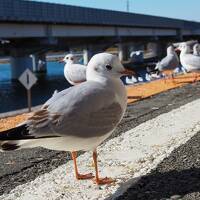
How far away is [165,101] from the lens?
54.4 feet

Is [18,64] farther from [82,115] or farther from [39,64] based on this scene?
[82,115]

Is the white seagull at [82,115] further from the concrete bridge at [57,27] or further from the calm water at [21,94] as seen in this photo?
the concrete bridge at [57,27]

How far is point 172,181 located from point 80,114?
51.2 inches

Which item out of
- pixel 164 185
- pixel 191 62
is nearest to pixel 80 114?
pixel 164 185

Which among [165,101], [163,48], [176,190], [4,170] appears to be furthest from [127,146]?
[163,48]

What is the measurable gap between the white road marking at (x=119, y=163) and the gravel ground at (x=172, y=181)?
15 centimetres

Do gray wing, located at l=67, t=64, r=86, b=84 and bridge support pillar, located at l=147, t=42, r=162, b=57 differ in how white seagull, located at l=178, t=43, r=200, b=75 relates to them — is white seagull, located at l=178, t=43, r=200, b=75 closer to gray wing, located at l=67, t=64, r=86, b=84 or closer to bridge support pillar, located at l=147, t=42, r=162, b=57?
gray wing, located at l=67, t=64, r=86, b=84

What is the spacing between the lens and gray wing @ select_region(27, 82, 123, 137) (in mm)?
5781

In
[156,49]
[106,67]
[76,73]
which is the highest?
[106,67]

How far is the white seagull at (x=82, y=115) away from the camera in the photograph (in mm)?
5686

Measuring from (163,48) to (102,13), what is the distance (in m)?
57.6

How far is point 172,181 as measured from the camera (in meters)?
6.17

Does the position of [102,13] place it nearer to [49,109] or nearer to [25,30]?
[25,30]

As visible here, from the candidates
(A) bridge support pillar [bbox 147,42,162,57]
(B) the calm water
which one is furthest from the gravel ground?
(A) bridge support pillar [bbox 147,42,162,57]
